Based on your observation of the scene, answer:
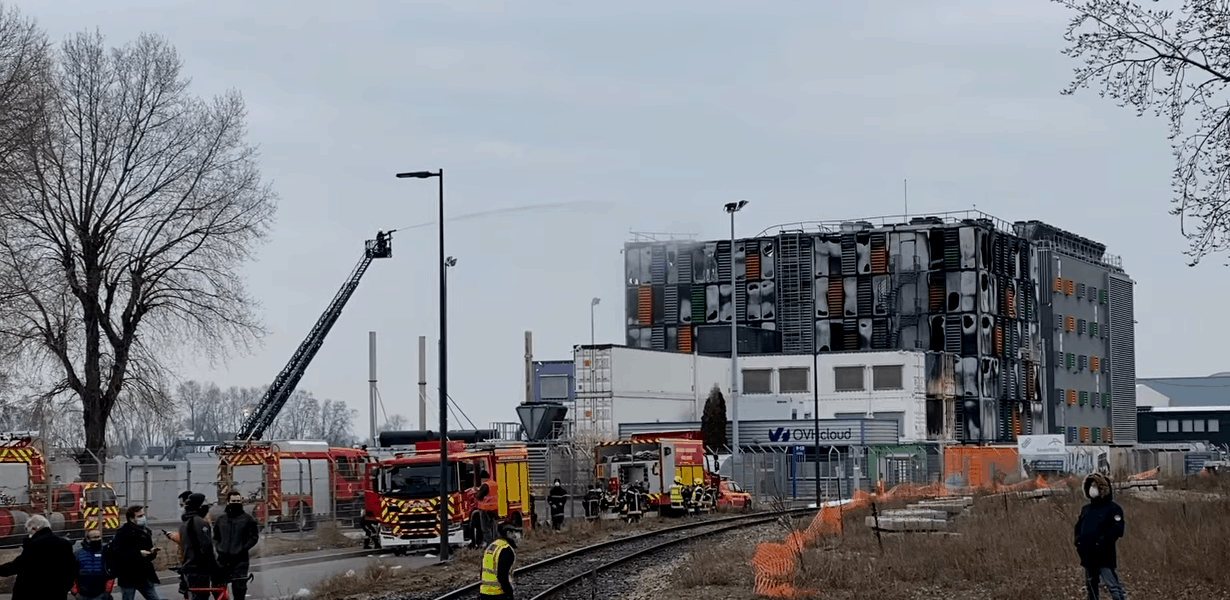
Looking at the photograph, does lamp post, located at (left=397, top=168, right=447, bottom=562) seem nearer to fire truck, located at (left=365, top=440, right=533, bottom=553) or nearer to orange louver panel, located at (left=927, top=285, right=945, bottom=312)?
fire truck, located at (left=365, top=440, right=533, bottom=553)

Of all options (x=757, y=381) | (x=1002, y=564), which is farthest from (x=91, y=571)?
(x=757, y=381)

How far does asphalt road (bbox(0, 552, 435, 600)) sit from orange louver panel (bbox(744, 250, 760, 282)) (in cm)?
7241

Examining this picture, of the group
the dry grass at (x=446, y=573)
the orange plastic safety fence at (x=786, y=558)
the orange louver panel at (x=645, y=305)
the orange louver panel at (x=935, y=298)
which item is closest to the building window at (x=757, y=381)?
the orange louver panel at (x=935, y=298)

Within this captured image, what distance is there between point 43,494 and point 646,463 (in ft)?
67.9

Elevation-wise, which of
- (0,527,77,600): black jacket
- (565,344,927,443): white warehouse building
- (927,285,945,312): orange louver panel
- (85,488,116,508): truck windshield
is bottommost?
(85,488,116,508): truck windshield

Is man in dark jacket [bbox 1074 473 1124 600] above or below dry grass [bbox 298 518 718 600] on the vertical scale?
above

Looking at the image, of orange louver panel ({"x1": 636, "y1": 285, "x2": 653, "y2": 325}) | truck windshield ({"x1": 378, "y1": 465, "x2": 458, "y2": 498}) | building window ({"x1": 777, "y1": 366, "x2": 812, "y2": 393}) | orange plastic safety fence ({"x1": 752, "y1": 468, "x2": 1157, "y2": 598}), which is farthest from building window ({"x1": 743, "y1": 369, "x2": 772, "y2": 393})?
truck windshield ({"x1": 378, "y1": 465, "x2": 458, "y2": 498})

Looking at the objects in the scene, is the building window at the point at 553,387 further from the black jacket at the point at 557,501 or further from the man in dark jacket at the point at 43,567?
the man in dark jacket at the point at 43,567

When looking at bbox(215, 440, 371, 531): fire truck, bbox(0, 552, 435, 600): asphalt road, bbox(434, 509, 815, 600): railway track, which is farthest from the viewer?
bbox(215, 440, 371, 531): fire truck

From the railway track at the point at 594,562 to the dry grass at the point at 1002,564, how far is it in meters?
1.45

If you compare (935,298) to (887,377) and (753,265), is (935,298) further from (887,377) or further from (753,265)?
(753,265)

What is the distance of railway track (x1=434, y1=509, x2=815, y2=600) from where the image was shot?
24562 mm

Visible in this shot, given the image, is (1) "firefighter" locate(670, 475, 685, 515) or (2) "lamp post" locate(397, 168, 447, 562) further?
(1) "firefighter" locate(670, 475, 685, 515)

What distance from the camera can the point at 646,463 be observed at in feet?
169
